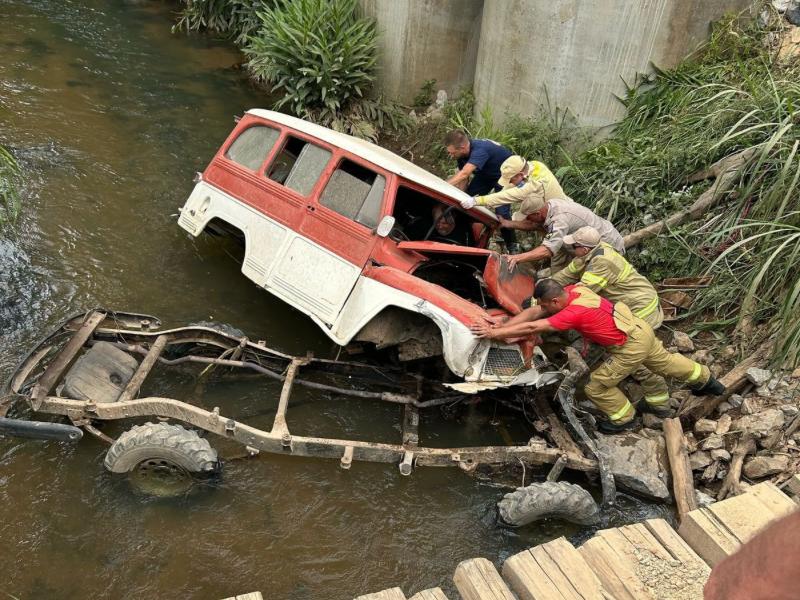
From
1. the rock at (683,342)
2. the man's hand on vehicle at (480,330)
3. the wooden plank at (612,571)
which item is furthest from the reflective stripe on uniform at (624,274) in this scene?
the wooden plank at (612,571)

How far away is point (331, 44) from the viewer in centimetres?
1014

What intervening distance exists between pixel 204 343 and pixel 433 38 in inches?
268

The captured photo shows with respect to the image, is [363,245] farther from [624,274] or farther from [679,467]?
[679,467]

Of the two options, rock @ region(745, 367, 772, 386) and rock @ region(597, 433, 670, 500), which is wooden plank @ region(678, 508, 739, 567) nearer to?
rock @ region(597, 433, 670, 500)

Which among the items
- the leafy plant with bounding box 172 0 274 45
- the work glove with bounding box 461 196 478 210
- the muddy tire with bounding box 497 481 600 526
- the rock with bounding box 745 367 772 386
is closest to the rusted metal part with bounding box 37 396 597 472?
the muddy tire with bounding box 497 481 600 526

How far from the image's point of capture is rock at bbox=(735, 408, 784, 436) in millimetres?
Answer: 5188

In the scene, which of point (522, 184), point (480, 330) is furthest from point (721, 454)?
point (522, 184)

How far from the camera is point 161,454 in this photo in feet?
15.0

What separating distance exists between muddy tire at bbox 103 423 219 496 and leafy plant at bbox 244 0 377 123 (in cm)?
690

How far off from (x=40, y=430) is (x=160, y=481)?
0.91m

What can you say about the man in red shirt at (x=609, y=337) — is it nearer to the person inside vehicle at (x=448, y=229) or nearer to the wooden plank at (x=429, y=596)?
the person inside vehicle at (x=448, y=229)

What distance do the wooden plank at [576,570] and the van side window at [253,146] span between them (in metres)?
4.81

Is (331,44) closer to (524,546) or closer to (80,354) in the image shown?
(80,354)

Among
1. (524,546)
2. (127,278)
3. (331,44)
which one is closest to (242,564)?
(524,546)
